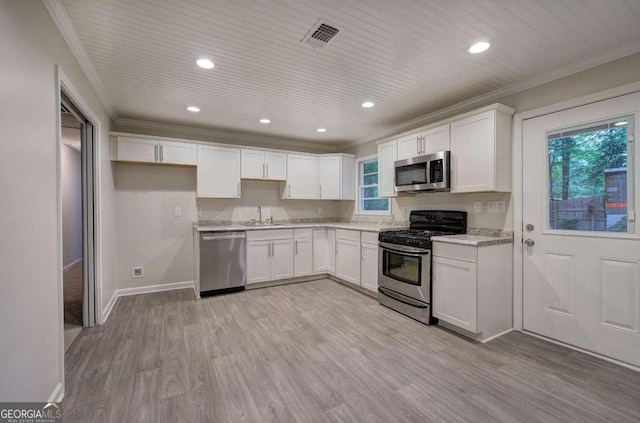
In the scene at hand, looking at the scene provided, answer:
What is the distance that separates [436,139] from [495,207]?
996 millimetres

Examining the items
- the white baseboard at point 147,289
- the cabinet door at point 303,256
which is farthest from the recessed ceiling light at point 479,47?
the white baseboard at point 147,289

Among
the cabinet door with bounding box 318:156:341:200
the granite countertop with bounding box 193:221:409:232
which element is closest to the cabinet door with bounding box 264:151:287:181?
the cabinet door with bounding box 318:156:341:200

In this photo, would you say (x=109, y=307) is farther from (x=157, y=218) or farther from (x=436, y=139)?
(x=436, y=139)

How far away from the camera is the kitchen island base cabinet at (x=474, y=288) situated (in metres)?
2.59

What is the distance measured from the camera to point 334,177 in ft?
16.8

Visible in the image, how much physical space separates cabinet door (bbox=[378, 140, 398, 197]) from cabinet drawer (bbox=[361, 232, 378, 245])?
0.63m

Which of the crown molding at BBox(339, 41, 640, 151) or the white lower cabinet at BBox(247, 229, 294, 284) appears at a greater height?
the crown molding at BBox(339, 41, 640, 151)

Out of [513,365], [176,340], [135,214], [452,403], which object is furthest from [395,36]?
[135,214]

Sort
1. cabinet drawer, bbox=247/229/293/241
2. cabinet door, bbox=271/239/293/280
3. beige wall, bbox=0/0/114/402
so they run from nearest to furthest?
beige wall, bbox=0/0/114/402 < cabinet drawer, bbox=247/229/293/241 < cabinet door, bbox=271/239/293/280

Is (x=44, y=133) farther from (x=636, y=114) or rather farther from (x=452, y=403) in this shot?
(x=636, y=114)

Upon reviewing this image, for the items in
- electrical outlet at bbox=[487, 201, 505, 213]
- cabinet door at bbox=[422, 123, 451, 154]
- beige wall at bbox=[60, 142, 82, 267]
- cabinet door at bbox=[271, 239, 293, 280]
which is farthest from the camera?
beige wall at bbox=[60, 142, 82, 267]

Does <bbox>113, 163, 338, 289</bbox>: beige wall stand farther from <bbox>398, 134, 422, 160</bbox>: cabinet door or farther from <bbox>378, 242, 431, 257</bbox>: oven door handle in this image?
<bbox>398, 134, 422, 160</bbox>: cabinet door

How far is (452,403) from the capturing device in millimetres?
1775

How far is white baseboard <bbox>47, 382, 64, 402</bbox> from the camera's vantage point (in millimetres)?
1706
